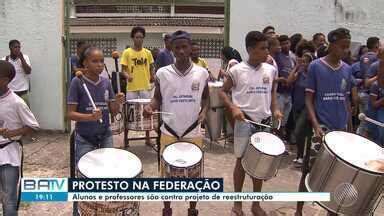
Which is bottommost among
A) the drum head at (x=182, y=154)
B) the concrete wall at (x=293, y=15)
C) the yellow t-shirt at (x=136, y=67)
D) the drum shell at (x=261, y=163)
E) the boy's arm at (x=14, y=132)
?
the drum shell at (x=261, y=163)

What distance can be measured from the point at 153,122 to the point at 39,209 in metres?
2.36

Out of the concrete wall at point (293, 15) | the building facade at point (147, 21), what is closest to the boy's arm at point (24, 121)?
the concrete wall at point (293, 15)

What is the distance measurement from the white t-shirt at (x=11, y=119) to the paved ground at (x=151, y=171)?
4.06 ft

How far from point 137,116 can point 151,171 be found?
87 cm

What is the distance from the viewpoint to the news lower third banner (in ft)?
11.4

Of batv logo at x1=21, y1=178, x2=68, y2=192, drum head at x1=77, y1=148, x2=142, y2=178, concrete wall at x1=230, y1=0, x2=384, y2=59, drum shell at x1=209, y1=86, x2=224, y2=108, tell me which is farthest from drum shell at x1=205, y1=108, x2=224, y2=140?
batv logo at x1=21, y1=178, x2=68, y2=192

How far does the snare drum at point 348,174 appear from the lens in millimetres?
3572

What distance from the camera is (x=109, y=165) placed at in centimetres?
373

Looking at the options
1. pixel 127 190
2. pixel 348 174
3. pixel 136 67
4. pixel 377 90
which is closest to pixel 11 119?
pixel 127 190

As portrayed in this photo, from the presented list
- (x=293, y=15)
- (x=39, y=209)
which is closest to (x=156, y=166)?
(x=39, y=209)

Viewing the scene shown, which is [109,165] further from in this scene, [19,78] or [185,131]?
[19,78]

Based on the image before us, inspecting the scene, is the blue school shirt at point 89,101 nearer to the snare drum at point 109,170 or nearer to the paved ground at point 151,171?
the snare drum at point 109,170

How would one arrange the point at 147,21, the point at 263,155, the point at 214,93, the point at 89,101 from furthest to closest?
the point at 147,21, the point at 214,93, the point at 89,101, the point at 263,155

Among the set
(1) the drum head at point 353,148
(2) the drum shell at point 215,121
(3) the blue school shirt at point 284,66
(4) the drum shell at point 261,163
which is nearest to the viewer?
(1) the drum head at point 353,148
